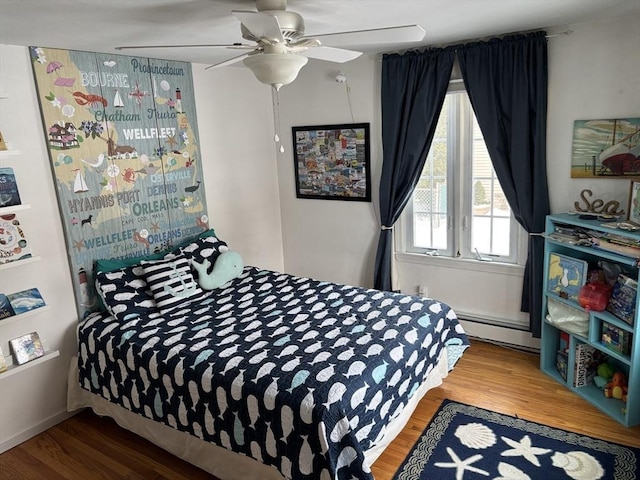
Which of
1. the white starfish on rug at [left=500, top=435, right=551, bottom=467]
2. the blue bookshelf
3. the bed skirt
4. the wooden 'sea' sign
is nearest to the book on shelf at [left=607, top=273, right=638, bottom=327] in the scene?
the blue bookshelf

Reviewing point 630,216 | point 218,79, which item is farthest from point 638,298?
point 218,79

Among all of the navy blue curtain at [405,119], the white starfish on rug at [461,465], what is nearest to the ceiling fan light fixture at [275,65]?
the navy blue curtain at [405,119]

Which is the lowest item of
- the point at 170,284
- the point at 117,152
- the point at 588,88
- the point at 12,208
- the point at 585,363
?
the point at 585,363

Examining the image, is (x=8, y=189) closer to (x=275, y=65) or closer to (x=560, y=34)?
(x=275, y=65)

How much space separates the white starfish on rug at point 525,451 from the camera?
2.60 meters

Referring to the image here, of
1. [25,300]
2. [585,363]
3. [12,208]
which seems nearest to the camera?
[12,208]

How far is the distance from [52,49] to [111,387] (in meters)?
2.14

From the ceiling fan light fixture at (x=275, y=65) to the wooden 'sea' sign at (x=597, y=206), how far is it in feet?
7.24

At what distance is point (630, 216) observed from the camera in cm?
287

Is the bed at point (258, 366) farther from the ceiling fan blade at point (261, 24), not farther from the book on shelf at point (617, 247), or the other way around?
the ceiling fan blade at point (261, 24)

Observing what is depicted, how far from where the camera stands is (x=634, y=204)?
284 cm

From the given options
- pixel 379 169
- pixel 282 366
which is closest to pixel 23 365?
pixel 282 366

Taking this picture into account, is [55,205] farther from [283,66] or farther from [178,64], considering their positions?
[283,66]

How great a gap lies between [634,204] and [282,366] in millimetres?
2261
